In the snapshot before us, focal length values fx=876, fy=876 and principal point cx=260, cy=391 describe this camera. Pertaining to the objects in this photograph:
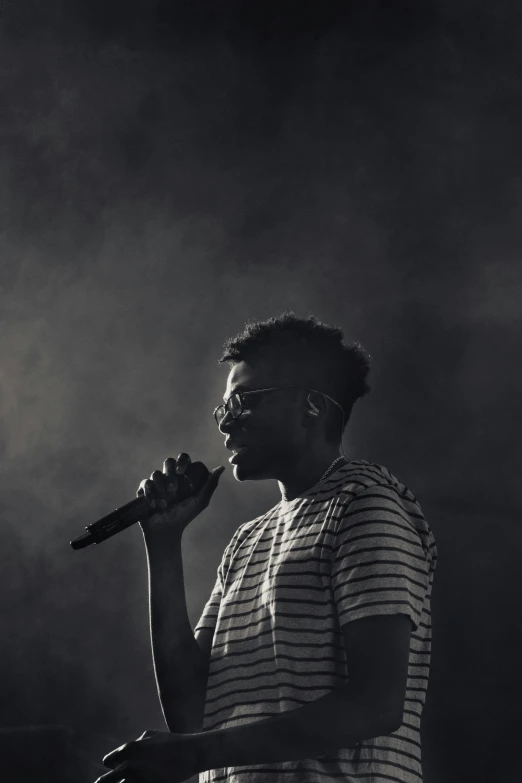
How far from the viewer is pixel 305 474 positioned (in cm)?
147

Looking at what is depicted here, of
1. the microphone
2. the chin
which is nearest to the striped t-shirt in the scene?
the chin

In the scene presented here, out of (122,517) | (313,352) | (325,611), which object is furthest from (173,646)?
(313,352)

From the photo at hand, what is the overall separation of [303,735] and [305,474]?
0.49 metres

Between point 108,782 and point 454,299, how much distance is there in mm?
2421

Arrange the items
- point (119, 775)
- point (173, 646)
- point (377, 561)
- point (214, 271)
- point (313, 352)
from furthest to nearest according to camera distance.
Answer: point (214, 271), point (313, 352), point (173, 646), point (377, 561), point (119, 775)

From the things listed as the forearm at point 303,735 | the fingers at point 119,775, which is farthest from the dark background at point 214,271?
the fingers at point 119,775

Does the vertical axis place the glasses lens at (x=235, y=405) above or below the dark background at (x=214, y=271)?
below

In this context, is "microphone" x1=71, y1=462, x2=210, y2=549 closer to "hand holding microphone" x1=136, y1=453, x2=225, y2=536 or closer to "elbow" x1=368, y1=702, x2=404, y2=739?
"hand holding microphone" x1=136, y1=453, x2=225, y2=536

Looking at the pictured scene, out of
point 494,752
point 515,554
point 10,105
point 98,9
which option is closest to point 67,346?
point 10,105

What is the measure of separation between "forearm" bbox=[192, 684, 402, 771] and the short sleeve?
112 millimetres

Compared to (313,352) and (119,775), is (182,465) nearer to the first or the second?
(313,352)

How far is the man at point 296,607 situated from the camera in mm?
1076

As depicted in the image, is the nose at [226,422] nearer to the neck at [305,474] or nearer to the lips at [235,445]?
the lips at [235,445]

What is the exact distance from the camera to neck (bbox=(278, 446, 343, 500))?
1469 mm
